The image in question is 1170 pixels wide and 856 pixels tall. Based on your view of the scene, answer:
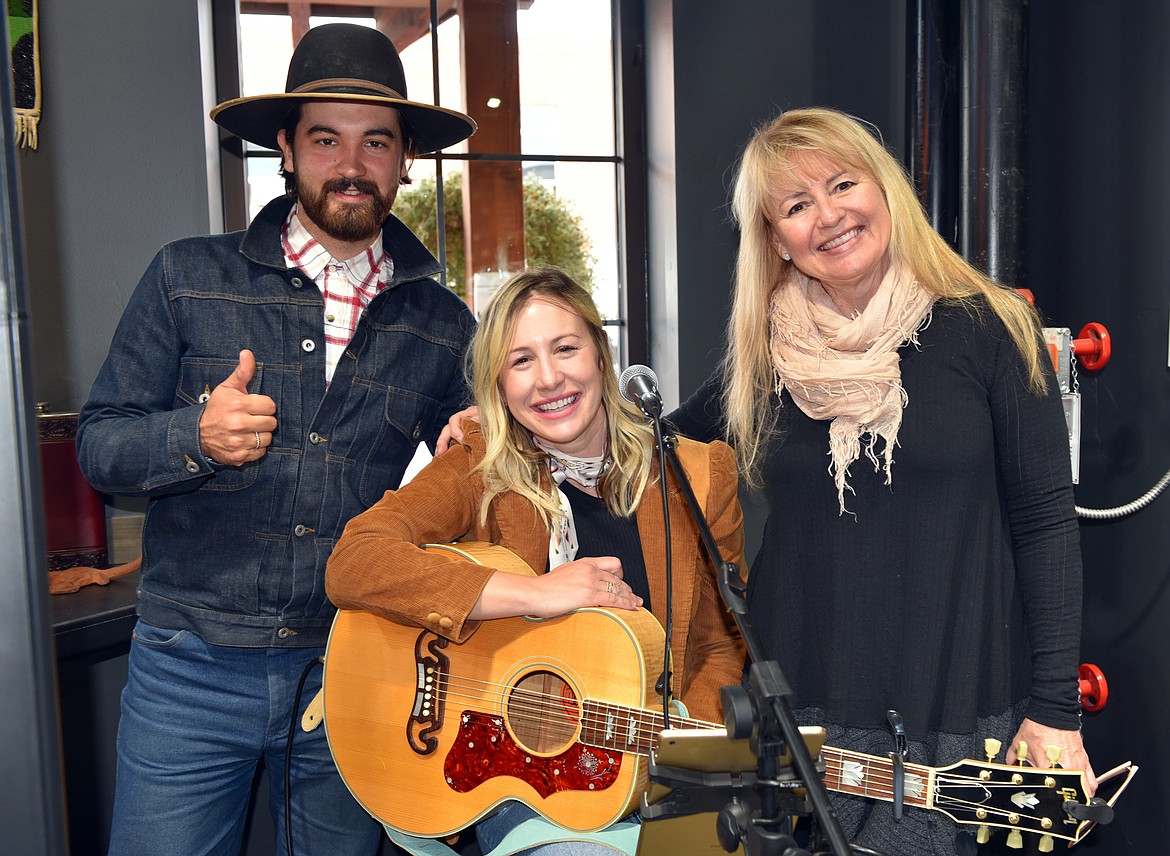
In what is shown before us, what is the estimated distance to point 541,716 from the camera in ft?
5.86

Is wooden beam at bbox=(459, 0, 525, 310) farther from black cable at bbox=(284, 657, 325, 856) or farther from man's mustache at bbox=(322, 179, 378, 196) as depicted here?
black cable at bbox=(284, 657, 325, 856)

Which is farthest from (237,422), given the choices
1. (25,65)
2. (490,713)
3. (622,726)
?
(25,65)

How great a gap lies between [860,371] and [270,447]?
1073mm

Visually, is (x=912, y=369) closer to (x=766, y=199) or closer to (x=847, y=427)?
(x=847, y=427)

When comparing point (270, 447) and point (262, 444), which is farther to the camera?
point (270, 447)

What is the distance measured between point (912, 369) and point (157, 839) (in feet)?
5.11

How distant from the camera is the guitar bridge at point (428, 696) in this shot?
1821mm

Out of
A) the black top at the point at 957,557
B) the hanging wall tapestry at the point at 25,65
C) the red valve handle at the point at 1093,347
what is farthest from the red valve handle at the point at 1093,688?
the hanging wall tapestry at the point at 25,65

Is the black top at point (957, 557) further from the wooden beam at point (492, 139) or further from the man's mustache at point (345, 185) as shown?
the wooden beam at point (492, 139)

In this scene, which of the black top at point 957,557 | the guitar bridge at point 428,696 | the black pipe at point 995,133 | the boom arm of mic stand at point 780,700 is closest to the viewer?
the boom arm of mic stand at point 780,700

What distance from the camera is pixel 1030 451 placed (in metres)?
1.62

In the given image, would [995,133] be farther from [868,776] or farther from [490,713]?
[490,713]

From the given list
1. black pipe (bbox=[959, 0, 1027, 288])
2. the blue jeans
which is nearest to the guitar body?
the blue jeans

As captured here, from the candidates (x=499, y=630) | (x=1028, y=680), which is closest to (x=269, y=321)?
(x=499, y=630)
